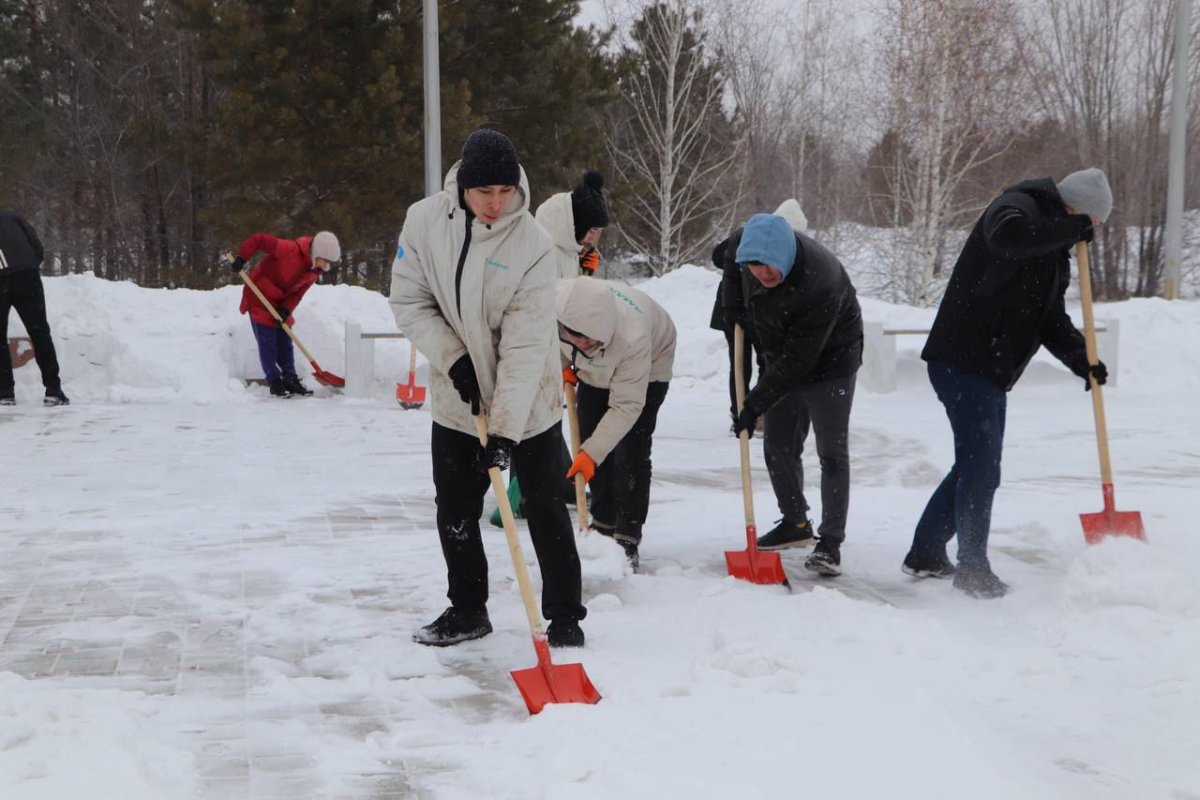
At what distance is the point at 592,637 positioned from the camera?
4.28 m

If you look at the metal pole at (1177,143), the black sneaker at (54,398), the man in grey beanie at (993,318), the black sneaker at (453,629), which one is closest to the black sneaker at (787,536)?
the man in grey beanie at (993,318)

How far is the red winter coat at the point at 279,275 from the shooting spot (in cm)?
1116

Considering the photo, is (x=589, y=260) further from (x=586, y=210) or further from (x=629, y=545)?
(x=629, y=545)

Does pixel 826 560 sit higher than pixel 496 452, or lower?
lower

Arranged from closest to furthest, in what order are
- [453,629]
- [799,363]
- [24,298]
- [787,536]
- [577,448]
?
[453,629] → [799,363] → [577,448] → [787,536] → [24,298]

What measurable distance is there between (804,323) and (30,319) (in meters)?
7.82

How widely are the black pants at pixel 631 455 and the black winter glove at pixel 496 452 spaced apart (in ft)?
4.84

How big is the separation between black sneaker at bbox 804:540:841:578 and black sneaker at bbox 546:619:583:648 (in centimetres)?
149

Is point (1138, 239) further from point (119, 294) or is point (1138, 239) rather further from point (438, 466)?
point (438, 466)

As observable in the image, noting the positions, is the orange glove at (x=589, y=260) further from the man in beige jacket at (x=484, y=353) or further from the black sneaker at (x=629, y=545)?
the man in beige jacket at (x=484, y=353)

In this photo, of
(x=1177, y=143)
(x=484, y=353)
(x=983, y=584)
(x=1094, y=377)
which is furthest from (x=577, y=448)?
(x=1177, y=143)

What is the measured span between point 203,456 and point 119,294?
5.14m

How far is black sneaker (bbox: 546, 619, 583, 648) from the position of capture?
411cm

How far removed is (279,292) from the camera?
1126cm
